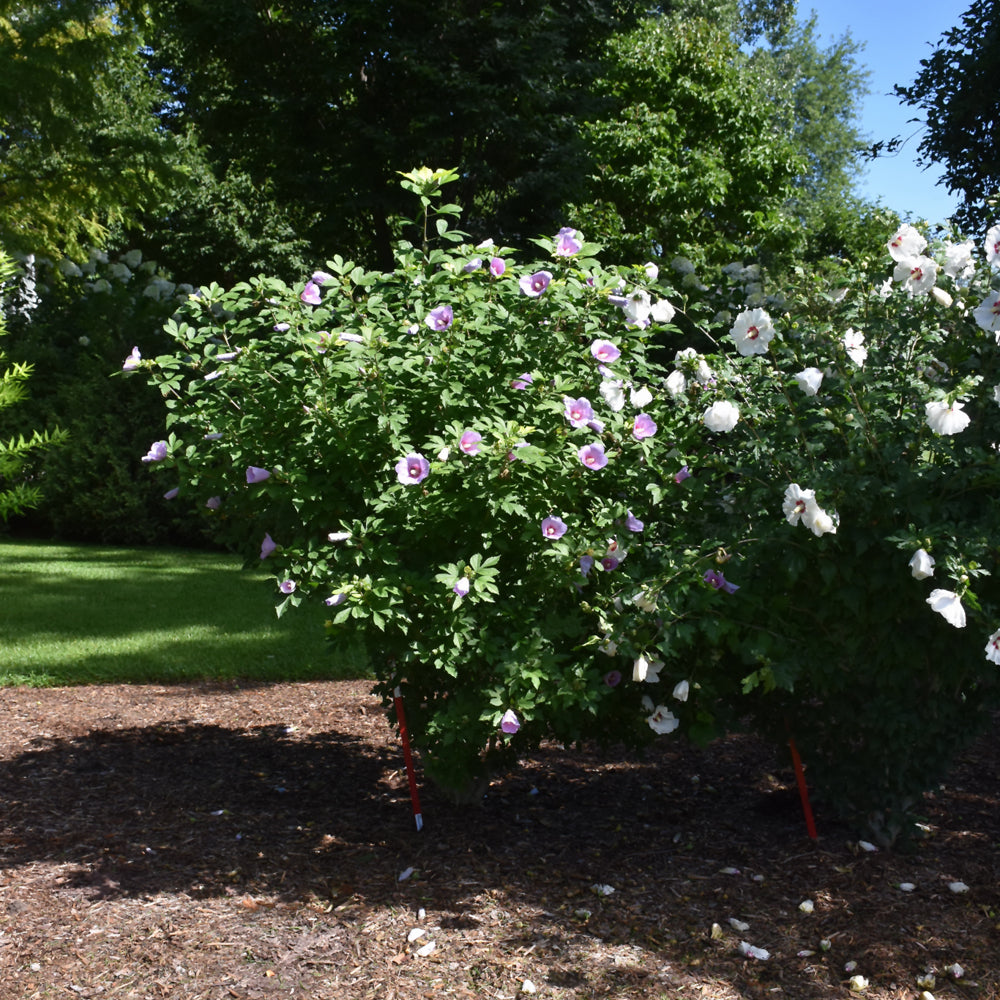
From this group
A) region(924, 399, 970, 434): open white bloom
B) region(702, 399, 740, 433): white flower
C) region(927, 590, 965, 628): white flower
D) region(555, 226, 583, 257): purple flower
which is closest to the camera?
region(927, 590, 965, 628): white flower

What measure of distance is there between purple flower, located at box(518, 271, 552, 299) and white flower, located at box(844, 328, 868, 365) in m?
0.88

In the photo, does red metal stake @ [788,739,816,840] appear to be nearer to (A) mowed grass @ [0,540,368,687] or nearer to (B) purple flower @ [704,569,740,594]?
(B) purple flower @ [704,569,740,594]

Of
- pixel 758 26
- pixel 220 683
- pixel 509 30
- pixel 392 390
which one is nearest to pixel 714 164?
pixel 509 30

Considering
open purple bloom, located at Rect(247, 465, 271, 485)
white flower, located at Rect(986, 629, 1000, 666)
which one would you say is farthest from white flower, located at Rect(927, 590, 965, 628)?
open purple bloom, located at Rect(247, 465, 271, 485)

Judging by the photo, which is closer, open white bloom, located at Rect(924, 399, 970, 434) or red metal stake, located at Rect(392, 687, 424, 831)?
open white bloom, located at Rect(924, 399, 970, 434)

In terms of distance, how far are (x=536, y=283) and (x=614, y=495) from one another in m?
0.75

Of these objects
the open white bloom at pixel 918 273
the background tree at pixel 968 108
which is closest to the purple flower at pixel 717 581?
the open white bloom at pixel 918 273

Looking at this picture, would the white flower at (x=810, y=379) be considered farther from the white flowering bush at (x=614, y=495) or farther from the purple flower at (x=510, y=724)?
the purple flower at (x=510, y=724)

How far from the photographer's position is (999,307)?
2.69 m

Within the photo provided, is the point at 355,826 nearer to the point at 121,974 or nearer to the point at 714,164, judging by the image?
the point at 121,974

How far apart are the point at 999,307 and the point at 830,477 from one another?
0.60m

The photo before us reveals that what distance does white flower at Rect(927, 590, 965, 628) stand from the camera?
95.5 inches

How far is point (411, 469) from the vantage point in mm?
2889

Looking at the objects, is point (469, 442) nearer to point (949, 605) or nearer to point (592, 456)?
point (592, 456)
